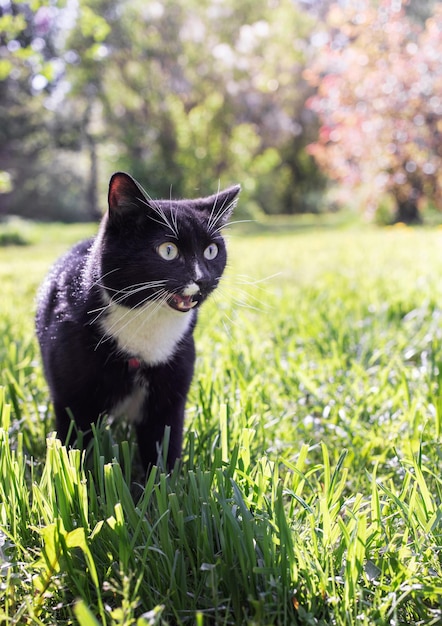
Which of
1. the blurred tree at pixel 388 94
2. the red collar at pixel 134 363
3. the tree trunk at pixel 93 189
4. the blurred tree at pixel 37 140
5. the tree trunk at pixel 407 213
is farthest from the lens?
the tree trunk at pixel 93 189

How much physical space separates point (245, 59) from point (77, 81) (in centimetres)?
411

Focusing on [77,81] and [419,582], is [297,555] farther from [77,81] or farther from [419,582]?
[77,81]

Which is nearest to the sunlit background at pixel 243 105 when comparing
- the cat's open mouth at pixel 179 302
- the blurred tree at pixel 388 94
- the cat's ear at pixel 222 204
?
the blurred tree at pixel 388 94

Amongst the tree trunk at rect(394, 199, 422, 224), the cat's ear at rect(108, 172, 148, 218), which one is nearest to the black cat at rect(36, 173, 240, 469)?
Answer: the cat's ear at rect(108, 172, 148, 218)

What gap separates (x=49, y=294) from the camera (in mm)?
1725

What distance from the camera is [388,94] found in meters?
7.86

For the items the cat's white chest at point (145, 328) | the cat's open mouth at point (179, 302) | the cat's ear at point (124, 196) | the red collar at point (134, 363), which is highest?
the cat's ear at point (124, 196)

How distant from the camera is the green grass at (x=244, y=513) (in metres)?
0.96

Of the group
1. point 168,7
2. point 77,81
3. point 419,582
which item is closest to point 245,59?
point 168,7

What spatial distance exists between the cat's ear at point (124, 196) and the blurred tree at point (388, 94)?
275 inches

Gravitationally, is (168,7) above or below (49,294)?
above

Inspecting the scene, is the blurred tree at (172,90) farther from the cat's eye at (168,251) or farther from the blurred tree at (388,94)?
the cat's eye at (168,251)

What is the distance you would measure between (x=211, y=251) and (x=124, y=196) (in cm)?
29

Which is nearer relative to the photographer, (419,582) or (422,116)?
(419,582)
